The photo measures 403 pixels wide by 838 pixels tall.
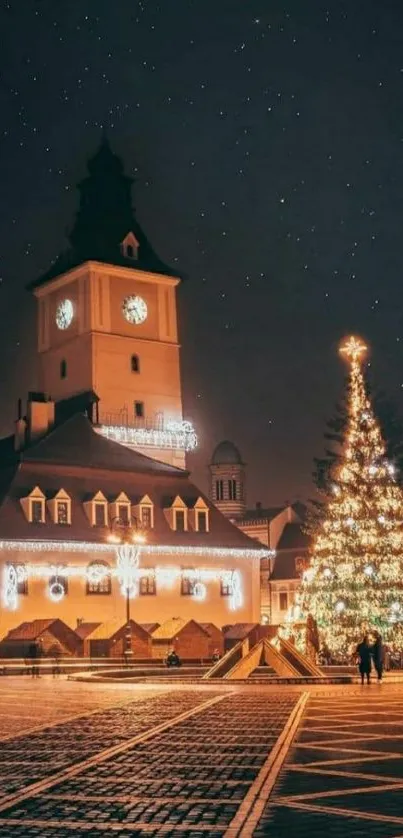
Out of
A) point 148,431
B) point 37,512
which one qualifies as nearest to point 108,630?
point 37,512

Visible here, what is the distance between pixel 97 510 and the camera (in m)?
64.3

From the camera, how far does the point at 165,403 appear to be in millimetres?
87812

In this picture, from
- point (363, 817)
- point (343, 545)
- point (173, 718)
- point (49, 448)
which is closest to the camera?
point (363, 817)

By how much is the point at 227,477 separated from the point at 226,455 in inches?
104

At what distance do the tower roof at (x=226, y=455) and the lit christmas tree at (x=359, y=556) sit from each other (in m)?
90.5

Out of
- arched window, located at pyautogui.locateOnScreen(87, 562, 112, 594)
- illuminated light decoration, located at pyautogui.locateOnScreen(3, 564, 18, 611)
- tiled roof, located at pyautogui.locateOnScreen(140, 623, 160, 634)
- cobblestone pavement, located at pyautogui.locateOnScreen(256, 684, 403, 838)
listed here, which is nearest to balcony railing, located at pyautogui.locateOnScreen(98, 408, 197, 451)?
arched window, located at pyautogui.locateOnScreen(87, 562, 112, 594)

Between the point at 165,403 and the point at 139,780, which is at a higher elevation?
the point at 165,403

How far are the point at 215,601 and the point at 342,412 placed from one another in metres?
23.8

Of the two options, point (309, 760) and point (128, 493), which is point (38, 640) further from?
point (309, 760)

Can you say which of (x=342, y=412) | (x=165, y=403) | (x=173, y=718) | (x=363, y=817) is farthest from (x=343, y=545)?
(x=165, y=403)

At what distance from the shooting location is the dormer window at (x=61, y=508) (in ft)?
206

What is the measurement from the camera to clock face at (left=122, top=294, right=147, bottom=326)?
86.2 metres

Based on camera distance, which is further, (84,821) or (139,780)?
(139,780)

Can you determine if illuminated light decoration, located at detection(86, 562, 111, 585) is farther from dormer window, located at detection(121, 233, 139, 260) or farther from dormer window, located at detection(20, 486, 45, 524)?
dormer window, located at detection(121, 233, 139, 260)
